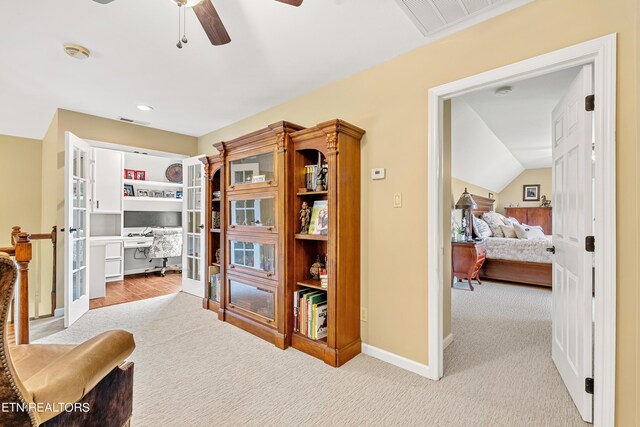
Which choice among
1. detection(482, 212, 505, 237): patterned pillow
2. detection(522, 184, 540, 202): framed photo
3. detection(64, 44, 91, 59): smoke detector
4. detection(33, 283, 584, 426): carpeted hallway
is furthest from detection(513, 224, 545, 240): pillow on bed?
detection(64, 44, 91, 59): smoke detector

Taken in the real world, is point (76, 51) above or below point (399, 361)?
above

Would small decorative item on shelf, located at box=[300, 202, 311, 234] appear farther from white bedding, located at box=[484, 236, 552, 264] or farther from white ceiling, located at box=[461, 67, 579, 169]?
white bedding, located at box=[484, 236, 552, 264]

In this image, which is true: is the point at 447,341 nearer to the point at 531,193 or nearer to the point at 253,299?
the point at 253,299

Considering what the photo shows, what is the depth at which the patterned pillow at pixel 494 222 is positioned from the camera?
5.78 m

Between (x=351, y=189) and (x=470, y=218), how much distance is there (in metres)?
3.61

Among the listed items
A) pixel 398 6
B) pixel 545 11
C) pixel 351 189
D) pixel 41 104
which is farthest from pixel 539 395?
pixel 41 104

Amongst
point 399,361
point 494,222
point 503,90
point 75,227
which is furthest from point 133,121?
point 494,222

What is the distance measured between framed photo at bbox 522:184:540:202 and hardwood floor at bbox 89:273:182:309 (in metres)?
9.17

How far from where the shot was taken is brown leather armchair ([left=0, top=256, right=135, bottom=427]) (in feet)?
2.47

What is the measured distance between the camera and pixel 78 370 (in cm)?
96

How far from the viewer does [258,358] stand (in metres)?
2.41

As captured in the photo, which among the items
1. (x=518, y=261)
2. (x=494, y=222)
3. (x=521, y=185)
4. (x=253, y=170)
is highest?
(x=521, y=185)

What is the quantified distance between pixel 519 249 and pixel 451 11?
4.36 metres

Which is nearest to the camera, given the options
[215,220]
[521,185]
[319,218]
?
[319,218]
